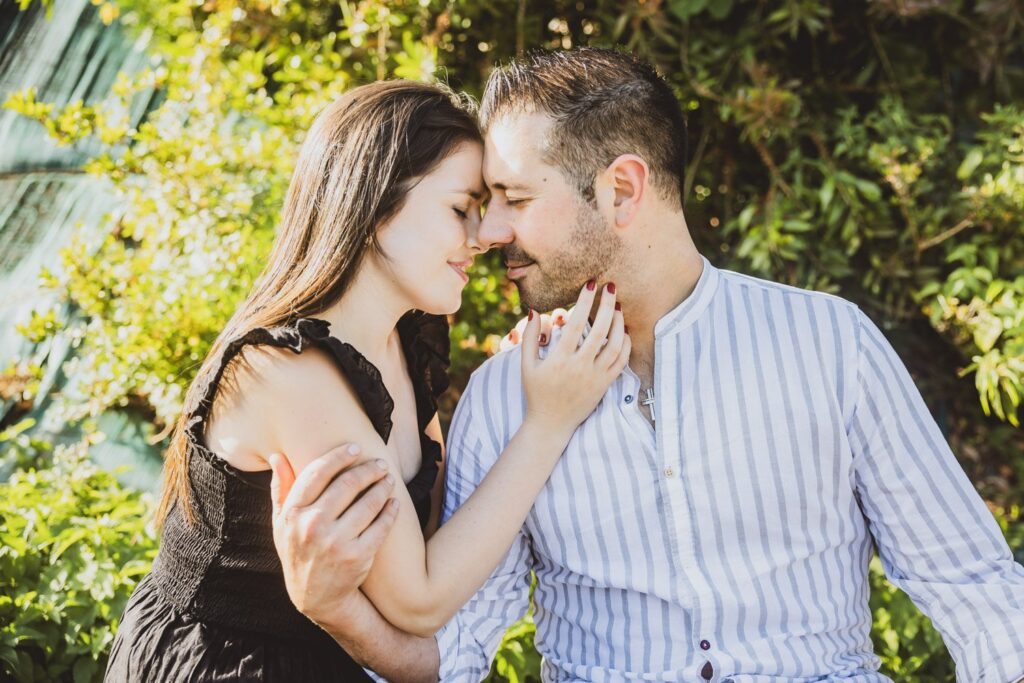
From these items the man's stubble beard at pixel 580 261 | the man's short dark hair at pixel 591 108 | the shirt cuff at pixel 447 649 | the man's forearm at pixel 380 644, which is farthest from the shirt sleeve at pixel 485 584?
the man's short dark hair at pixel 591 108

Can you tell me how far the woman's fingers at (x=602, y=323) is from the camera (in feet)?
7.13

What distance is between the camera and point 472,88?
3766 millimetres

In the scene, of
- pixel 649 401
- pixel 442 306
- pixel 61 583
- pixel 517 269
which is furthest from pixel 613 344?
pixel 61 583

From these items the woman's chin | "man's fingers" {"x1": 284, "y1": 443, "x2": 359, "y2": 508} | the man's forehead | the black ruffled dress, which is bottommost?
the black ruffled dress

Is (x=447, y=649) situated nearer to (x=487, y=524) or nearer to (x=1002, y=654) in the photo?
(x=487, y=524)

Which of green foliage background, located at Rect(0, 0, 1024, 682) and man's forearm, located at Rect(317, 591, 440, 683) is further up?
green foliage background, located at Rect(0, 0, 1024, 682)

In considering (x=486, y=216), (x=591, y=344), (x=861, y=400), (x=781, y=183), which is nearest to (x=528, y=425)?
(x=591, y=344)

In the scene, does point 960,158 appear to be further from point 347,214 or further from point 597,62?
point 347,214

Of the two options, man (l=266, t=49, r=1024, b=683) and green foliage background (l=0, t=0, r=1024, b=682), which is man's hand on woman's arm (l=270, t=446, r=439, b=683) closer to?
man (l=266, t=49, r=1024, b=683)

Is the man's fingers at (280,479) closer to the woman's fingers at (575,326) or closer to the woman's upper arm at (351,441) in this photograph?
the woman's upper arm at (351,441)

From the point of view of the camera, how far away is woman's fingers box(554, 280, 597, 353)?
86.0 inches

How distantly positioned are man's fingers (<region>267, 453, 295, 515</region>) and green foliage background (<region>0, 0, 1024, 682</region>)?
121 centimetres

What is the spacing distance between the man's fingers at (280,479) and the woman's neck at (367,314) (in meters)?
0.37

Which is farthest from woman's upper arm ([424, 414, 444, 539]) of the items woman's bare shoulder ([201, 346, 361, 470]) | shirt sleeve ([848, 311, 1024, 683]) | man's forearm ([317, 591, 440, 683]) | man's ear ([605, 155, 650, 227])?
shirt sleeve ([848, 311, 1024, 683])
